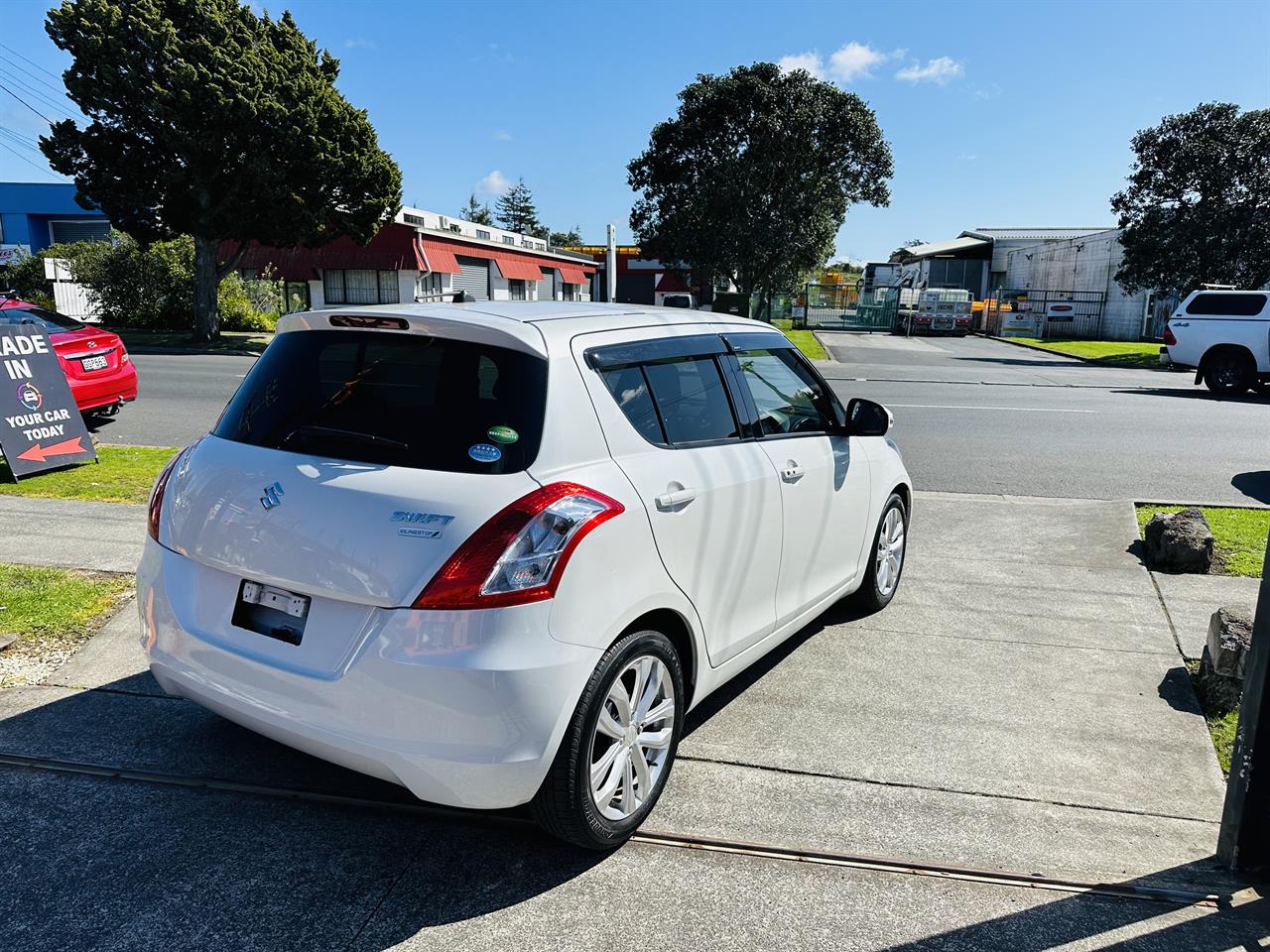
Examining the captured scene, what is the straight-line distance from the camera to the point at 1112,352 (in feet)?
103

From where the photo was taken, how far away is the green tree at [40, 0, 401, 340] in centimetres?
2395

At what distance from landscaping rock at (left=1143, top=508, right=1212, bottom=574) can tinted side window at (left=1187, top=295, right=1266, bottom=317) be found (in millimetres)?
15183

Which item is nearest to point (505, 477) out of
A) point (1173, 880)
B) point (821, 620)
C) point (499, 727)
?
point (499, 727)

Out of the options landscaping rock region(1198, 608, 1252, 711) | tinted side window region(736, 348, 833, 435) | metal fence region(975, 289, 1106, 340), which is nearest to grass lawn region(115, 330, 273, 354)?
tinted side window region(736, 348, 833, 435)

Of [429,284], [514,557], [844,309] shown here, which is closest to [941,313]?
[844,309]

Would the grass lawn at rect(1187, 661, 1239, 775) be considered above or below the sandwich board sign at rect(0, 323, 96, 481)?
below

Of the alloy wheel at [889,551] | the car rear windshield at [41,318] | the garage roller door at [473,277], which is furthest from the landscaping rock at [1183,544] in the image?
the garage roller door at [473,277]

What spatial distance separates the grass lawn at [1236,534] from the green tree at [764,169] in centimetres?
3699

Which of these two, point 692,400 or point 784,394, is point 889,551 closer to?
point 784,394

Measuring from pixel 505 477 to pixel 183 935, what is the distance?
157cm

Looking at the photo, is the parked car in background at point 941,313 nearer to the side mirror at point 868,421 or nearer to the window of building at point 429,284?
the window of building at point 429,284

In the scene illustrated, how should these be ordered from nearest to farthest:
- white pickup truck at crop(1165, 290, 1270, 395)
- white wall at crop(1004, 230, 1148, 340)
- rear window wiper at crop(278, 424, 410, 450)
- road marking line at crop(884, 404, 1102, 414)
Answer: rear window wiper at crop(278, 424, 410, 450)
road marking line at crop(884, 404, 1102, 414)
white pickup truck at crop(1165, 290, 1270, 395)
white wall at crop(1004, 230, 1148, 340)

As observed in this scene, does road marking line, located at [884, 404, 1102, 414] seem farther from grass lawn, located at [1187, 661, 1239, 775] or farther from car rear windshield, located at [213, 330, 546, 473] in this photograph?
car rear windshield, located at [213, 330, 546, 473]

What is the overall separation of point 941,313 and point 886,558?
1658 inches
